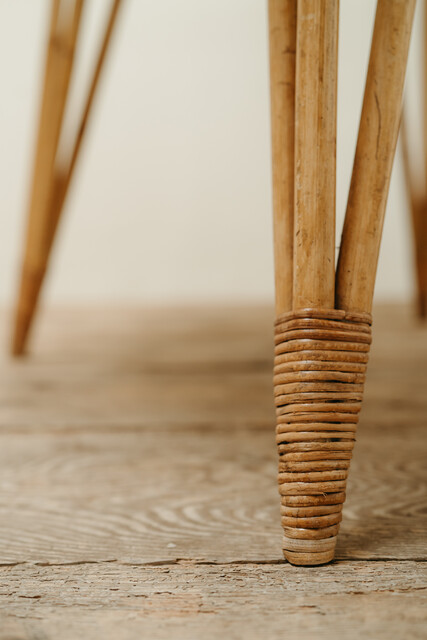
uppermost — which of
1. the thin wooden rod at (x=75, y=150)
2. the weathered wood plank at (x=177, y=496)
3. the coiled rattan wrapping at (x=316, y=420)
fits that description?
the thin wooden rod at (x=75, y=150)

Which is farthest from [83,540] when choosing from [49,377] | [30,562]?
[49,377]

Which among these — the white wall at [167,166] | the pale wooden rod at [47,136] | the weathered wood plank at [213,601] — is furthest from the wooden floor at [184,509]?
the white wall at [167,166]

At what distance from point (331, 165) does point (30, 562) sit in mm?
270

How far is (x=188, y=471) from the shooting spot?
51 cm

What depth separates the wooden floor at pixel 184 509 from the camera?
11.6 inches

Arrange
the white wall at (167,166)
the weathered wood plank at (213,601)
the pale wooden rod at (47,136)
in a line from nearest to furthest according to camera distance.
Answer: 1. the weathered wood plank at (213,601)
2. the pale wooden rod at (47,136)
3. the white wall at (167,166)

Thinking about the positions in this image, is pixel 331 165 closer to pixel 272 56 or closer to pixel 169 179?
pixel 272 56

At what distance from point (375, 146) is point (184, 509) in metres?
0.26

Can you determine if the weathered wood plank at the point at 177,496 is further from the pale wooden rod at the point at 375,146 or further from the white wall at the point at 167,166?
the white wall at the point at 167,166

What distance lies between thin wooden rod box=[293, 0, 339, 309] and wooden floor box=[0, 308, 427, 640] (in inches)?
5.7

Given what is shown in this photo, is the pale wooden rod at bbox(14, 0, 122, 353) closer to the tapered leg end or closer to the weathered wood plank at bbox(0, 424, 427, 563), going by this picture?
the tapered leg end

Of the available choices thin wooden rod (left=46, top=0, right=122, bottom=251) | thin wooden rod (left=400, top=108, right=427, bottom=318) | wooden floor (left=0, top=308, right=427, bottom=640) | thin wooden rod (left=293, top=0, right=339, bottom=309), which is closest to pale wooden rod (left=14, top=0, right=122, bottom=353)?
thin wooden rod (left=46, top=0, right=122, bottom=251)

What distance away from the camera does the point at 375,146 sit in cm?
34

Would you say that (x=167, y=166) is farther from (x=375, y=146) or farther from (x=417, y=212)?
(x=375, y=146)
